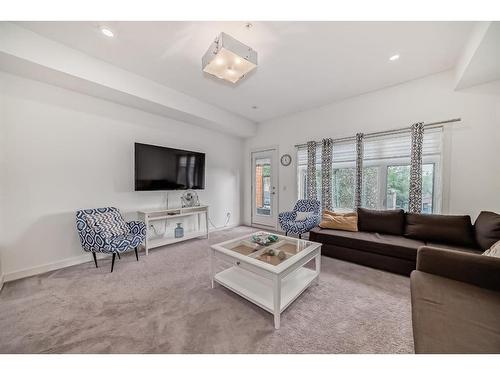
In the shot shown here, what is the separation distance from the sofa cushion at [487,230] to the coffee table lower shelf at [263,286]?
1.82 m

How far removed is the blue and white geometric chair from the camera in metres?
2.33

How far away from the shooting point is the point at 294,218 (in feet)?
12.0

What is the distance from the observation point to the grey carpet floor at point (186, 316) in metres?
1.31

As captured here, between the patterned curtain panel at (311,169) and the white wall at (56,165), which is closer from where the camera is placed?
the white wall at (56,165)

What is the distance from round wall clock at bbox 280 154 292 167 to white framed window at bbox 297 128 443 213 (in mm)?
659

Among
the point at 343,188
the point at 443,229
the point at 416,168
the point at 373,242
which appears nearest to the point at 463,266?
the point at 373,242

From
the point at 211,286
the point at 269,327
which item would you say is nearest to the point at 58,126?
the point at 211,286

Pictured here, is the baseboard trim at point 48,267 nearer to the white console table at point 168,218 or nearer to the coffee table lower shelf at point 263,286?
the white console table at point 168,218

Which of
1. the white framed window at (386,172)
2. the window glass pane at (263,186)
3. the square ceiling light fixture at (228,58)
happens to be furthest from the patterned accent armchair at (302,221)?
the square ceiling light fixture at (228,58)

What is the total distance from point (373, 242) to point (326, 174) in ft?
4.95

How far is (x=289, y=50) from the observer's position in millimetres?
2184

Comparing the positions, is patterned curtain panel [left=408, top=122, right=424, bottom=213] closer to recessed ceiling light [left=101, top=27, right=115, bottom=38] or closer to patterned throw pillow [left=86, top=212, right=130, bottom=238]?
recessed ceiling light [left=101, top=27, right=115, bottom=38]

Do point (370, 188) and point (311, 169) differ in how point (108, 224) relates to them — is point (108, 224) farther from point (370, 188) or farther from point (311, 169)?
point (370, 188)
